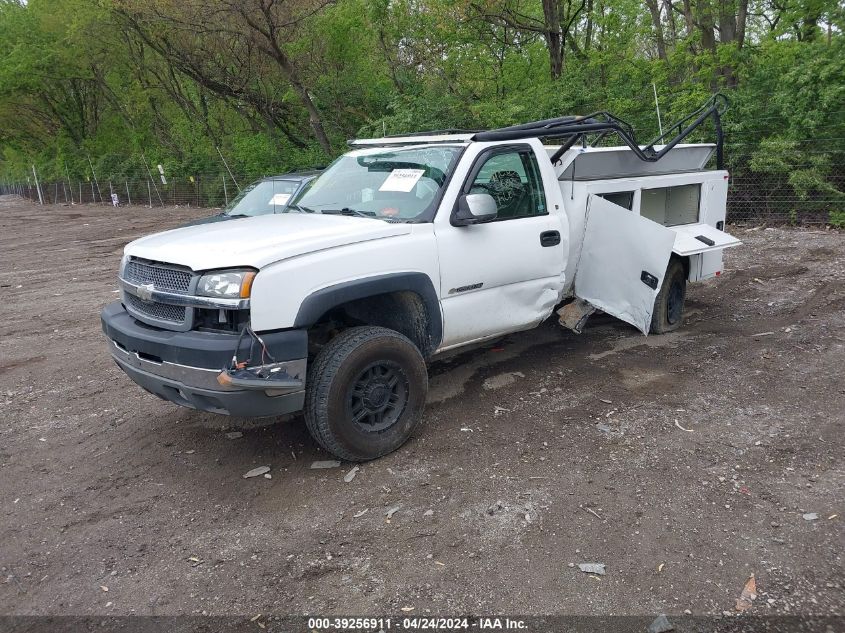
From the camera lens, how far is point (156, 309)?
4.01 meters

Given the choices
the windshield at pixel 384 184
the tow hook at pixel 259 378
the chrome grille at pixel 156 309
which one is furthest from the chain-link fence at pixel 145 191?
the tow hook at pixel 259 378

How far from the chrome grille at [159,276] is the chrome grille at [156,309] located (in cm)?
11

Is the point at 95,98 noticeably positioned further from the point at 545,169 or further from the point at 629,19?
the point at 545,169

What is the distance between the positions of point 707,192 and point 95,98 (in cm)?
4839

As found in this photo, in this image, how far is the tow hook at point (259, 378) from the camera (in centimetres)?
354

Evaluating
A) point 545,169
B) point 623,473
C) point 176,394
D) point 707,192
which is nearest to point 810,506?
point 623,473

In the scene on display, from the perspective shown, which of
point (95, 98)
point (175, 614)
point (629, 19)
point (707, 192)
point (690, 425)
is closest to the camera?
point (175, 614)

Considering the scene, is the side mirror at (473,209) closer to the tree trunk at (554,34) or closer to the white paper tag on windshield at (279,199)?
the white paper tag on windshield at (279,199)

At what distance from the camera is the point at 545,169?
17.4ft

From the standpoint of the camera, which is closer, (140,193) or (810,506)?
(810,506)

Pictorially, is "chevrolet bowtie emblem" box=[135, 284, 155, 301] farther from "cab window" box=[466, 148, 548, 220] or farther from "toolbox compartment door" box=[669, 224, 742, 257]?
"toolbox compartment door" box=[669, 224, 742, 257]

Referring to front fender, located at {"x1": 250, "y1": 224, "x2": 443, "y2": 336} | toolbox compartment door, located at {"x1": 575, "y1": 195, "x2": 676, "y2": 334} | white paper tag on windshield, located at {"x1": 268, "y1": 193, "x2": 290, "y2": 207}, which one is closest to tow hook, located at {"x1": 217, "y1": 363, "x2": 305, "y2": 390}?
front fender, located at {"x1": 250, "y1": 224, "x2": 443, "y2": 336}

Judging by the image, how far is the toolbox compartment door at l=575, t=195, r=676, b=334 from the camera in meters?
5.64

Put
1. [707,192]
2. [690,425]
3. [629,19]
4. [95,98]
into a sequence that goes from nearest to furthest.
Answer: [690,425], [707,192], [629,19], [95,98]
